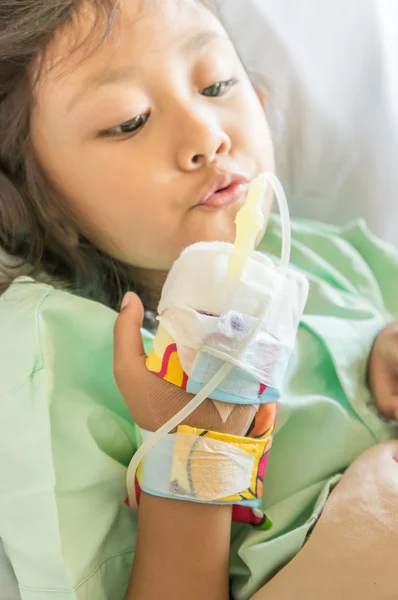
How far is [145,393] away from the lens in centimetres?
78

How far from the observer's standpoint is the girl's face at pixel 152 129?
895 mm

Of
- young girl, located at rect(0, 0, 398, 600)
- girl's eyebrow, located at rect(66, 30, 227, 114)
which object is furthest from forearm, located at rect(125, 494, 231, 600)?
girl's eyebrow, located at rect(66, 30, 227, 114)

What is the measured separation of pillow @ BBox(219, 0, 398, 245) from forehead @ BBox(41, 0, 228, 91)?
1.43 feet

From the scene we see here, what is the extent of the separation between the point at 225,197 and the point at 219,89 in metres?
0.18

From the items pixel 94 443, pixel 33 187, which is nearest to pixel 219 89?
pixel 33 187

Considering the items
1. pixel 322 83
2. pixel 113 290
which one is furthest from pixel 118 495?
pixel 322 83

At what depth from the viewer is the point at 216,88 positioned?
0.99 meters

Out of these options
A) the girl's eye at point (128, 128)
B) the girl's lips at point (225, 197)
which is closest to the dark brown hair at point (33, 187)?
the girl's eye at point (128, 128)

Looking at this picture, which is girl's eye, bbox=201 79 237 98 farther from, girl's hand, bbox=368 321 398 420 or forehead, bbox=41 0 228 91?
girl's hand, bbox=368 321 398 420

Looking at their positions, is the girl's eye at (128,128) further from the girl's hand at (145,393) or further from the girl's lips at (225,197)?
the girl's hand at (145,393)

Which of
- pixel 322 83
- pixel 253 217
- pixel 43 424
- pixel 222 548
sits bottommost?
pixel 222 548

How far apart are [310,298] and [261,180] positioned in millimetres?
466

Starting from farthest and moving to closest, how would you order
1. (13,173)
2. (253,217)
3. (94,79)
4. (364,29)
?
1. (364,29)
2. (13,173)
3. (94,79)
4. (253,217)

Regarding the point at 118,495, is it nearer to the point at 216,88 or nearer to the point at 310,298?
the point at 310,298
